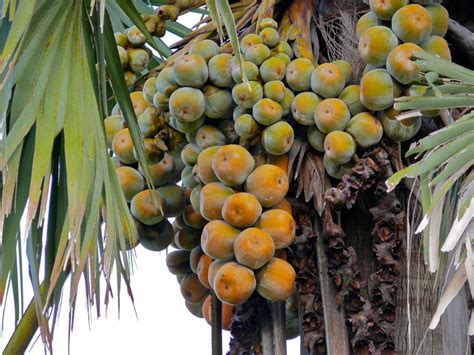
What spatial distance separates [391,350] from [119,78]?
1.09 metres

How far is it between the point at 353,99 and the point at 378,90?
0.10 m

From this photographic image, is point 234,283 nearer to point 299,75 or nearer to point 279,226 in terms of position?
point 279,226

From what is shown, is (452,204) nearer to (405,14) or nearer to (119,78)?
(405,14)

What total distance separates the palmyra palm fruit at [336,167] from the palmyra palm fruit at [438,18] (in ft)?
1.46

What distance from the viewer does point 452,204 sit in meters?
2.53

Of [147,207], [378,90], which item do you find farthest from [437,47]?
[147,207]

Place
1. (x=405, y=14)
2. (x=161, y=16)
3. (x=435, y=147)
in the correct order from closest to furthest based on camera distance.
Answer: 1. (x=435, y=147)
2. (x=405, y=14)
3. (x=161, y=16)

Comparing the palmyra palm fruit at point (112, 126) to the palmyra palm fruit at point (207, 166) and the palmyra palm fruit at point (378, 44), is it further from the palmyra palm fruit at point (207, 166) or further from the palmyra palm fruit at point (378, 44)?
the palmyra palm fruit at point (378, 44)

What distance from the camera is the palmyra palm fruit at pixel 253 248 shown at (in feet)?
8.93

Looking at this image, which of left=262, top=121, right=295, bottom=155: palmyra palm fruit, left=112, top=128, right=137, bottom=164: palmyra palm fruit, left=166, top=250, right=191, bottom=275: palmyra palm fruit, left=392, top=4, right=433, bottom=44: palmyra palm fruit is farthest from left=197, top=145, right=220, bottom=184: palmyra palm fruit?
left=392, top=4, right=433, bottom=44: palmyra palm fruit

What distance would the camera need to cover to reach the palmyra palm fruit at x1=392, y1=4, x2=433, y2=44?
2.81m

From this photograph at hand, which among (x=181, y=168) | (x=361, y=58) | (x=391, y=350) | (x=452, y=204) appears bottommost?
(x=391, y=350)

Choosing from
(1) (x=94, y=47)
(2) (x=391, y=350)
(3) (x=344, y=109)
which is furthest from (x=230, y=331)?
(1) (x=94, y=47)

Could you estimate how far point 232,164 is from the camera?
282cm
